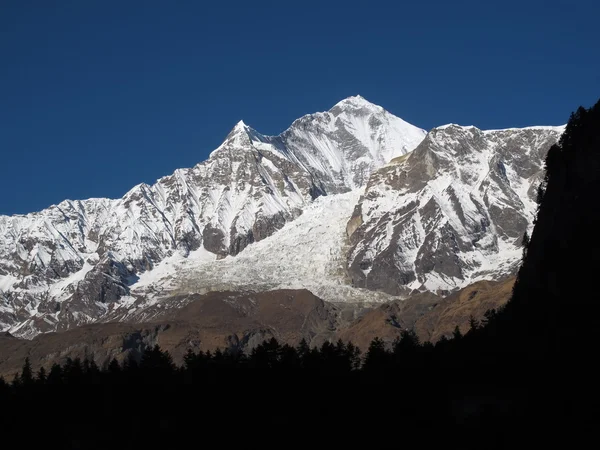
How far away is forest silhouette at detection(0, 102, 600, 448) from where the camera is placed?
9731 centimetres

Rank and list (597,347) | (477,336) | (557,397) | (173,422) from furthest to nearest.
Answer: (477,336)
(173,422)
(597,347)
(557,397)

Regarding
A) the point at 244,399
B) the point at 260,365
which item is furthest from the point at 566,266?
the point at 260,365

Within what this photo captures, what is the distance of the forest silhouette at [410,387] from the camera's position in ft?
319

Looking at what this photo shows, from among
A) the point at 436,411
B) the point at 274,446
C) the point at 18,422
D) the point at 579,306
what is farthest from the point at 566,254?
the point at 18,422

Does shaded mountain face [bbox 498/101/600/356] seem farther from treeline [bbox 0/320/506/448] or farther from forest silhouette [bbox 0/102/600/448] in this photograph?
treeline [bbox 0/320/506/448]

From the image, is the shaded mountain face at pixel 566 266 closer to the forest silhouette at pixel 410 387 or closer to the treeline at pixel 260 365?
the forest silhouette at pixel 410 387

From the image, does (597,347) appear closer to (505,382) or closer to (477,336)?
(505,382)

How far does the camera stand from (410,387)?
11950cm

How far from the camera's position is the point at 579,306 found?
112438 millimetres

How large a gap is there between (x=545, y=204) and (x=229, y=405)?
5553 centimetres

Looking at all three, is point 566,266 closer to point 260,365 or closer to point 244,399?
point 244,399

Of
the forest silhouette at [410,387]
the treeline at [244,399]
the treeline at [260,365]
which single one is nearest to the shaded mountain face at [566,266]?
the forest silhouette at [410,387]

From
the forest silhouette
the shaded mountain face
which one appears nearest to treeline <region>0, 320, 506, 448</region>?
the forest silhouette

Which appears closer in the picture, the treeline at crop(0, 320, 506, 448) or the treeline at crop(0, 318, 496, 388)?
the treeline at crop(0, 320, 506, 448)
